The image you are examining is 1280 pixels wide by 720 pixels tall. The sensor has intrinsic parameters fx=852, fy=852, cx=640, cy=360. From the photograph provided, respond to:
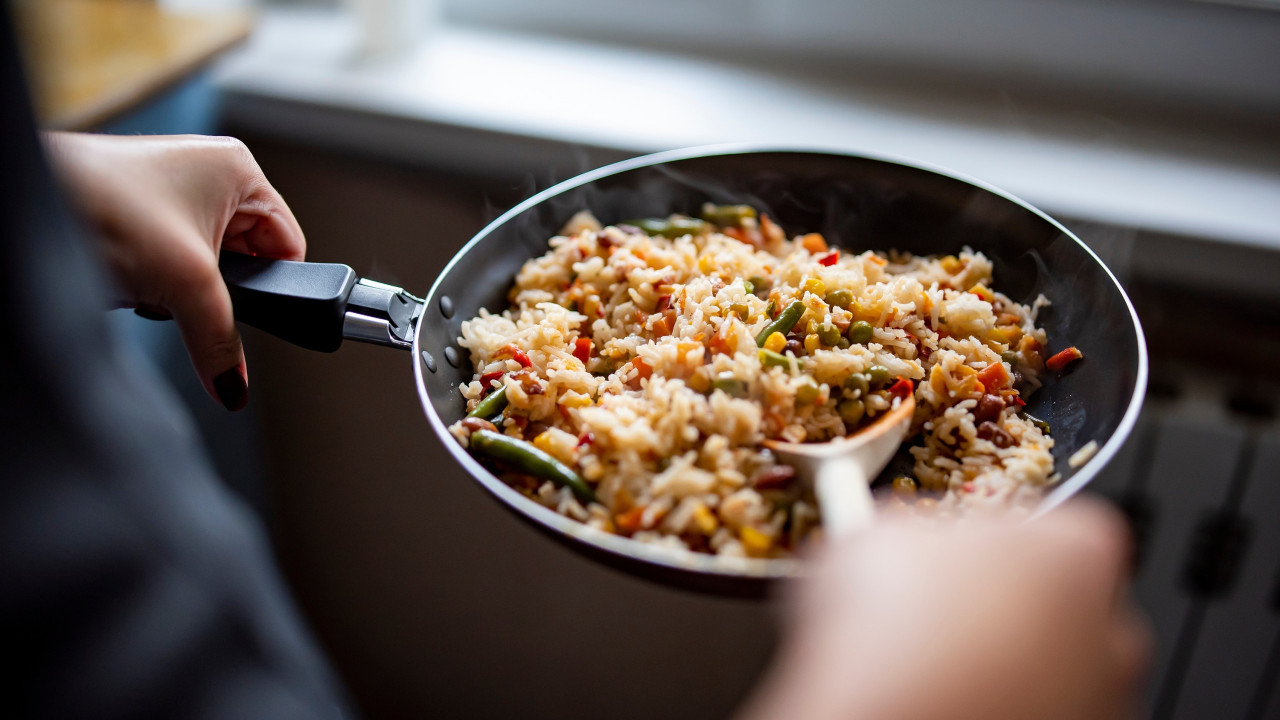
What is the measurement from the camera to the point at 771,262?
91 cm

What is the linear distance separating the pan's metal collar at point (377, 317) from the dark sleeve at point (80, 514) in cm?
31

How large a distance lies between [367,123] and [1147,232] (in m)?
1.27

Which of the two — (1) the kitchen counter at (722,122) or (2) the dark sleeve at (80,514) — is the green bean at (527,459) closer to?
(2) the dark sleeve at (80,514)

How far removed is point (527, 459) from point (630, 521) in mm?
112

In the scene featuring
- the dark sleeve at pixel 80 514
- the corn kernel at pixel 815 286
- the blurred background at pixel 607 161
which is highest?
the dark sleeve at pixel 80 514

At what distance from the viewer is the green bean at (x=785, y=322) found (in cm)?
77

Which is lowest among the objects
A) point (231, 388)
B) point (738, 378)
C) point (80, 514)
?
point (231, 388)

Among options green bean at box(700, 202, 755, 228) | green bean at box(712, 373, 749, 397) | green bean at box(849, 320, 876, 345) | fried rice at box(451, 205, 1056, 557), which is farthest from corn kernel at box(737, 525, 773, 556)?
green bean at box(700, 202, 755, 228)

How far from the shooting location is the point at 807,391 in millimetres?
714

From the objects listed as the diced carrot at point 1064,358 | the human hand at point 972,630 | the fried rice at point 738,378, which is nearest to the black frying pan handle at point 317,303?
the fried rice at point 738,378

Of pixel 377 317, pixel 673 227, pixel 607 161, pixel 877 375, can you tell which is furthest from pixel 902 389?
pixel 607 161

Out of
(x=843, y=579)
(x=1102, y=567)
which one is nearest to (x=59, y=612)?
(x=843, y=579)

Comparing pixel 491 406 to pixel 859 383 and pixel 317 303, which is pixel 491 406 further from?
pixel 859 383

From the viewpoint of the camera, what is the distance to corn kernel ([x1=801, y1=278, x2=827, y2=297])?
0.80 m
